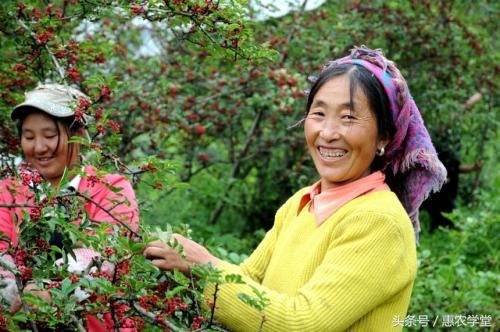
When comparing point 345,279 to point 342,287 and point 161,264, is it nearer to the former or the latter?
point 342,287

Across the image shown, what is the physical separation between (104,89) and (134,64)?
2970 millimetres

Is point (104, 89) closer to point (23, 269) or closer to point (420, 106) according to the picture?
point (23, 269)

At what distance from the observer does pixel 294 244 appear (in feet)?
6.34

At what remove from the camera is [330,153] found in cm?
190

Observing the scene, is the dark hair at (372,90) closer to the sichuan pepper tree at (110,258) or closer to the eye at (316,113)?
the eye at (316,113)

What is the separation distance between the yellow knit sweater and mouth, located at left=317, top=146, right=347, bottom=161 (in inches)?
5.2

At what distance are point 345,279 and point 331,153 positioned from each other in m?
0.38

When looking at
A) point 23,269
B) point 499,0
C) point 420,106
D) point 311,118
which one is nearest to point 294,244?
point 311,118

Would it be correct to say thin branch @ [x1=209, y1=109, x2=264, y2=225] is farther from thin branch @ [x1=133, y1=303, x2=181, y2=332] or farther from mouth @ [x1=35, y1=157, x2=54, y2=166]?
thin branch @ [x1=133, y1=303, x2=181, y2=332]

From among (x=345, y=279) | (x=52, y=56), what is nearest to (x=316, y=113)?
(x=345, y=279)

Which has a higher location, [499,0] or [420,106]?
[499,0]

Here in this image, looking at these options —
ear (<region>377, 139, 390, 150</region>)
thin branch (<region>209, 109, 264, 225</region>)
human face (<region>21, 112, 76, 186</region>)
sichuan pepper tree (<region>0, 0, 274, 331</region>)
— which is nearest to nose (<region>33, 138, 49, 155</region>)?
human face (<region>21, 112, 76, 186</region>)

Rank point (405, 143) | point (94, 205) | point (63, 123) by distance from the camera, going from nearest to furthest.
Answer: point (405, 143)
point (94, 205)
point (63, 123)

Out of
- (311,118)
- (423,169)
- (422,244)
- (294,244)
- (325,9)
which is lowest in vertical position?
(422,244)
